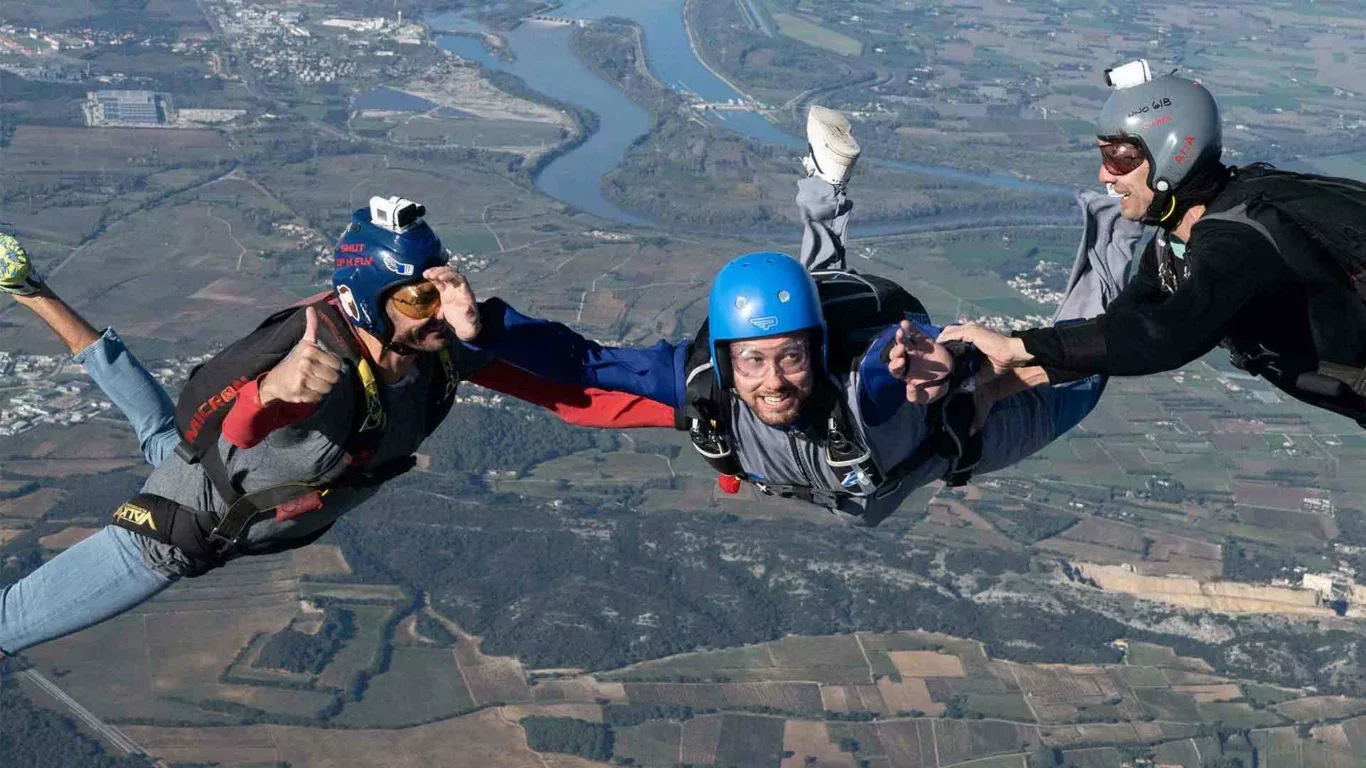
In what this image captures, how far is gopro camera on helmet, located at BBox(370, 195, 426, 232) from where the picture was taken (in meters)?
7.77

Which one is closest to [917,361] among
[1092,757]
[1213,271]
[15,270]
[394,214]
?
[1213,271]

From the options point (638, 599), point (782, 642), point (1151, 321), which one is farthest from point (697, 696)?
point (1151, 321)

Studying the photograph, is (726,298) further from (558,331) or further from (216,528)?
(216,528)

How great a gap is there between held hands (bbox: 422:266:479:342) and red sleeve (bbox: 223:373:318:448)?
0.85m

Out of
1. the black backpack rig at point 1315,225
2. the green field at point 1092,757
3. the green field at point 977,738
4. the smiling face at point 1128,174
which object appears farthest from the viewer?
the green field at point 1092,757

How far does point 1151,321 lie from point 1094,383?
3397 mm

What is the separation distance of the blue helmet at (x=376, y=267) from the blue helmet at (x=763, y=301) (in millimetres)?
1510

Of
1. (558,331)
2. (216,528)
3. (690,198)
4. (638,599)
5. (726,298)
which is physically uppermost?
(726,298)

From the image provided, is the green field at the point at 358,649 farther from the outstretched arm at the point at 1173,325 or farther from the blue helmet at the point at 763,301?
the outstretched arm at the point at 1173,325

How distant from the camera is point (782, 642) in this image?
159 feet

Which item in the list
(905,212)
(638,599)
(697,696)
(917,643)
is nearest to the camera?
(697,696)

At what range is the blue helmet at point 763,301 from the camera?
7.70 m

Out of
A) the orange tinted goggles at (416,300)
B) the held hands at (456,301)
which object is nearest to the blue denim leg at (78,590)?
the orange tinted goggles at (416,300)

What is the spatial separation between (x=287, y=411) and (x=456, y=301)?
3.24 feet
